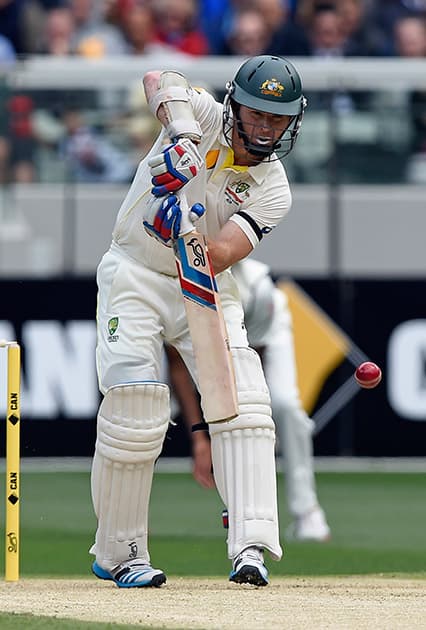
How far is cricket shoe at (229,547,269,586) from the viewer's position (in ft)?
19.7

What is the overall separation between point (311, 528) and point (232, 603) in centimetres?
321

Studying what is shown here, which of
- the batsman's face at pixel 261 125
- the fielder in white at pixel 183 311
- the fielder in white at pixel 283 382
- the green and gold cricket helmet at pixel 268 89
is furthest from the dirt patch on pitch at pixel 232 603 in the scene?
the fielder in white at pixel 283 382

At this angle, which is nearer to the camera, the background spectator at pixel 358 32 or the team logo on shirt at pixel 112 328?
the team logo on shirt at pixel 112 328

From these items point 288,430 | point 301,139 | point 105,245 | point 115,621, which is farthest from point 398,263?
point 115,621

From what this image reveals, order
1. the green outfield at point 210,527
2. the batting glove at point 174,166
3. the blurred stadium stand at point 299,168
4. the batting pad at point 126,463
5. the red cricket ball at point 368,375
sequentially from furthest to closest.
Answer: the blurred stadium stand at point 299,168 → the green outfield at point 210,527 → the red cricket ball at point 368,375 → the batting pad at point 126,463 → the batting glove at point 174,166

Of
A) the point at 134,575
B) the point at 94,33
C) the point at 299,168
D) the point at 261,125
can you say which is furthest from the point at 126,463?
the point at 94,33

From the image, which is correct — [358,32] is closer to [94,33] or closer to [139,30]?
[139,30]

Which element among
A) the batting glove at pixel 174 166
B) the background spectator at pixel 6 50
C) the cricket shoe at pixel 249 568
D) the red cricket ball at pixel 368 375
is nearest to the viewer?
the batting glove at pixel 174 166

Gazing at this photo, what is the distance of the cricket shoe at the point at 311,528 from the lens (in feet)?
29.0

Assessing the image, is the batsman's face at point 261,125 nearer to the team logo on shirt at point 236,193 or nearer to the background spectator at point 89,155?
the team logo on shirt at point 236,193

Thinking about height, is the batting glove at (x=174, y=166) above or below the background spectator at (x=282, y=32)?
below

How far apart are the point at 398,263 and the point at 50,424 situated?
119 inches

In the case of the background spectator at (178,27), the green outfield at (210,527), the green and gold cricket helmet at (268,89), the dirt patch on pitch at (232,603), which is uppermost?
the background spectator at (178,27)

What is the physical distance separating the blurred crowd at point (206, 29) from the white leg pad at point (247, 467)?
7248 mm
